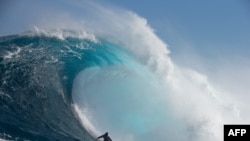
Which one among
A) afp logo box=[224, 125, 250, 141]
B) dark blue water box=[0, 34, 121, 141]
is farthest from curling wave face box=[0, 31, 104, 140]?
afp logo box=[224, 125, 250, 141]

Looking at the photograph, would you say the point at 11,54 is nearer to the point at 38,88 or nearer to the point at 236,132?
the point at 38,88

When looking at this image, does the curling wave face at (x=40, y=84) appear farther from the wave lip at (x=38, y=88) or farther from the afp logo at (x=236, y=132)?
the afp logo at (x=236, y=132)

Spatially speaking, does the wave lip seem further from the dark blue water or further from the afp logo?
the afp logo

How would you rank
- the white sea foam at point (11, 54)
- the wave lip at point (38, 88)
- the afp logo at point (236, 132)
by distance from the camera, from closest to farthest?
the afp logo at point (236, 132) → the wave lip at point (38, 88) → the white sea foam at point (11, 54)

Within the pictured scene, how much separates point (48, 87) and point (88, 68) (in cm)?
646

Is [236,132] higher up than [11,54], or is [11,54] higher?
[11,54]

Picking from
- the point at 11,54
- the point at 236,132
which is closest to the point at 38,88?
the point at 11,54

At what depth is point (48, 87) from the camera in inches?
735

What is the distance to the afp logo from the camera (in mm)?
9633

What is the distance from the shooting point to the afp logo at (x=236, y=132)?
9633 millimetres

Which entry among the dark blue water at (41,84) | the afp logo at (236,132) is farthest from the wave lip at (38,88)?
the afp logo at (236,132)

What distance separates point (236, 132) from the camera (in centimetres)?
979

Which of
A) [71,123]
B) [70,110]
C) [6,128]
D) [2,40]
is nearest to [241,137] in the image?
[6,128]

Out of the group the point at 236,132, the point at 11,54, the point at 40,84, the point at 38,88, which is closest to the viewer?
the point at 236,132
